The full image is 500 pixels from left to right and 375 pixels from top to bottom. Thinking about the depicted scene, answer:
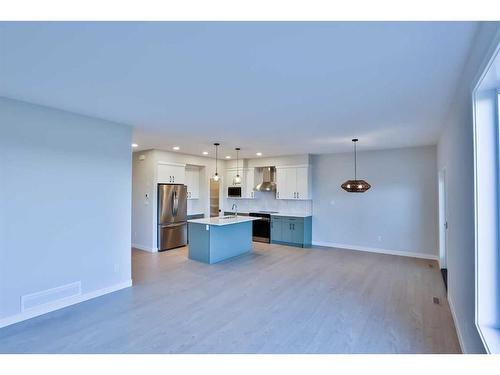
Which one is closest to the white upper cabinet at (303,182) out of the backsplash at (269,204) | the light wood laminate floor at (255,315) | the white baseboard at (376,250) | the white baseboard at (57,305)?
the backsplash at (269,204)

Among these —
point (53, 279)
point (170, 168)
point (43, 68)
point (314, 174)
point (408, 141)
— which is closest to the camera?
point (43, 68)

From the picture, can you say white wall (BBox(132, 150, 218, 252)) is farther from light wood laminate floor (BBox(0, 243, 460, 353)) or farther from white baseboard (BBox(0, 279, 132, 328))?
white baseboard (BBox(0, 279, 132, 328))

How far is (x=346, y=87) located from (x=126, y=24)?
2009mm

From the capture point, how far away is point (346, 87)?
8.57 feet

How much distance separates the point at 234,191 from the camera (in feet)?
27.7

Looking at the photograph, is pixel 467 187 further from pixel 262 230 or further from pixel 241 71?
pixel 262 230

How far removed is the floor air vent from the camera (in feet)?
10.2

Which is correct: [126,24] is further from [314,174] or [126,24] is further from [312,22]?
[314,174]

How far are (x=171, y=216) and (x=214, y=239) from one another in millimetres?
1858

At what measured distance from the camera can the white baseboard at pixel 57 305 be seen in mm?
2973

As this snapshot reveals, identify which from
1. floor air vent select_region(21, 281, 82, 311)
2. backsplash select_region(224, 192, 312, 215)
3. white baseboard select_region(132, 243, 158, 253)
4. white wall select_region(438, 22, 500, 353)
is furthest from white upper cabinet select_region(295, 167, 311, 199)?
floor air vent select_region(21, 281, 82, 311)

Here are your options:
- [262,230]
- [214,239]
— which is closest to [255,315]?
[214,239]

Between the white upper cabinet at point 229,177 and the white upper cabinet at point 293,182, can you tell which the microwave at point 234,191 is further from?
the white upper cabinet at point 293,182

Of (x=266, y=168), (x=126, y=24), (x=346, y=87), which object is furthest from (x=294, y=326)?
(x=266, y=168)
